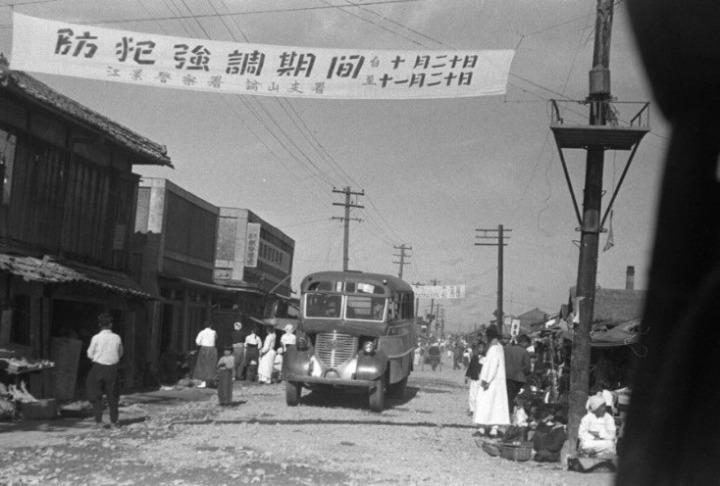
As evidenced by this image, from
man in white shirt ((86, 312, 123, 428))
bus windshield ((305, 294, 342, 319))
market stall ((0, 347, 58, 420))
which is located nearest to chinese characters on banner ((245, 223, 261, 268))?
bus windshield ((305, 294, 342, 319))

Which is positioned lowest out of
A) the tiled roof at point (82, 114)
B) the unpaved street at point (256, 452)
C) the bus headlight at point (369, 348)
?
the unpaved street at point (256, 452)

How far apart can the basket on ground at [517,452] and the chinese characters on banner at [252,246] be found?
22.1 metres

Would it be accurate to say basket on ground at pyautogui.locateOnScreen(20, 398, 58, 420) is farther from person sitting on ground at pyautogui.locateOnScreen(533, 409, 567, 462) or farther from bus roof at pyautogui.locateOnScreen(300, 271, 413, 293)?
person sitting on ground at pyautogui.locateOnScreen(533, 409, 567, 462)

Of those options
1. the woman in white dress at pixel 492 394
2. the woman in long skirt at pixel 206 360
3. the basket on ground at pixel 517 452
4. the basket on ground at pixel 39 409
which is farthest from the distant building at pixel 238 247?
the basket on ground at pixel 517 452

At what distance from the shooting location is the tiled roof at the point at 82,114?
526 inches

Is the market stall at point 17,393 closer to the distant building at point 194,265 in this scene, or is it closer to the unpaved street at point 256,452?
the unpaved street at point 256,452

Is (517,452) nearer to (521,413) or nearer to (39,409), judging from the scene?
(521,413)

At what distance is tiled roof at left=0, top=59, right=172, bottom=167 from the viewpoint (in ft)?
43.8

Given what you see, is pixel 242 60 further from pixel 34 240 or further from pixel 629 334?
pixel 629 334

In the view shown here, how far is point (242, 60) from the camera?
9.60 meters

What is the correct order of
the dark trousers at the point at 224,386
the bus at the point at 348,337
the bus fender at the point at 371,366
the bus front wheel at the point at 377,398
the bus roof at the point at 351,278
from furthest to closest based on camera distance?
the bus roof at the point at 351,278
the bus at the point at 348,337
the bus fender at the point at 371,366
the bus front wheel at the point at 377,398
the dark trousers at the point at 224,386

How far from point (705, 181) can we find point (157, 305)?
21467mm

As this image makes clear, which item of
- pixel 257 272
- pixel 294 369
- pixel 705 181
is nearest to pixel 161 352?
pixel 294 369

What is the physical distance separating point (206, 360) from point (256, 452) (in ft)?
36.6
